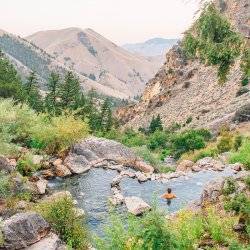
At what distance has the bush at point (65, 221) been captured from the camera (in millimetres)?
18859

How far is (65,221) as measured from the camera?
1939 cm

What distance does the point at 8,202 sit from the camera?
24.3 metres

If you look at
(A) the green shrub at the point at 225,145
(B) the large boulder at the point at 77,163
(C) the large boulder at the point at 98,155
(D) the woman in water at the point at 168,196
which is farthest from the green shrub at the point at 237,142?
(D) the woman in water at the point at 168,196

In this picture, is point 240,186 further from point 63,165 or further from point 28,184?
point 63,165

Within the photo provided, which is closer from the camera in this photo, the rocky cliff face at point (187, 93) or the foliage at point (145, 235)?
the foliage at point (145, 235)

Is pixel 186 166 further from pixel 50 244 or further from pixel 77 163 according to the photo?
pixel 50 244

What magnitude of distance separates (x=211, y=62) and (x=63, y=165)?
1766 cm

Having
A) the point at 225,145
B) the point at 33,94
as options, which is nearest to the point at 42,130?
the point at 225,145

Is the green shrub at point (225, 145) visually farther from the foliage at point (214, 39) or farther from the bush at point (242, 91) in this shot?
the bush at point (242, 91)

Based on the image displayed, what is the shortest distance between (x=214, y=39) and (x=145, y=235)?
24.2 ft

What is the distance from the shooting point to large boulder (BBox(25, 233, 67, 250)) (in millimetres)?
18453

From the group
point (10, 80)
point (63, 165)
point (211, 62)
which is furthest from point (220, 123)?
point (211, 62)

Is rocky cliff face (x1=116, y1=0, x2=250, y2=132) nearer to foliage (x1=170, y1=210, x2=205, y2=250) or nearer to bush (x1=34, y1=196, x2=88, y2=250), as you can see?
bush (x1=34, y1=196, x2=88, y2=250)

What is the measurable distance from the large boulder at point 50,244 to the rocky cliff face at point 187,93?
48775mm
